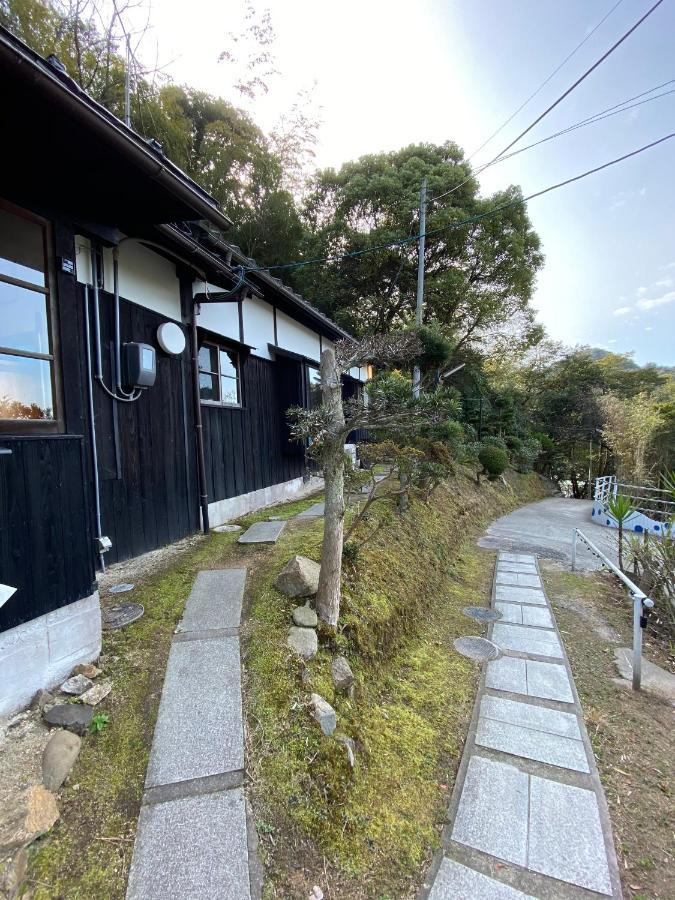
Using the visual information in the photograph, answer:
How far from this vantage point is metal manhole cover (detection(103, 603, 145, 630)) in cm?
282

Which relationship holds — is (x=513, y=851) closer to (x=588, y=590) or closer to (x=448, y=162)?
(x=588, y=590)

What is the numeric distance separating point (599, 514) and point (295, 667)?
12.2 metres

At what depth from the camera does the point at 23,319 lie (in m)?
2.31

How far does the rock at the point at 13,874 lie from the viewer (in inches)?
51.4

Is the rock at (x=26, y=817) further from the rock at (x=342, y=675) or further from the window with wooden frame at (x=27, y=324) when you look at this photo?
the window with wooden frame at (x=27, y=324)

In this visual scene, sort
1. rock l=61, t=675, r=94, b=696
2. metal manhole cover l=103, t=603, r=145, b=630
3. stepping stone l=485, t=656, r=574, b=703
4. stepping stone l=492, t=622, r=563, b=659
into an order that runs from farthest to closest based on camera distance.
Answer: stepping stone l=492, t=622, r=563, b=659 < stepping stone l=485, t=656, r=574, b=703 < metal manhole cover l=103, t=603, r=145, b=630 < rock l=61, t=675, r=94, b=696

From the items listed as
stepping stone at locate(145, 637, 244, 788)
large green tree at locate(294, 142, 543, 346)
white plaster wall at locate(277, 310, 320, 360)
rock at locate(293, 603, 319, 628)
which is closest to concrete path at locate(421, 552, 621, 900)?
stepping stone at locate(145, 637, 244, 788)

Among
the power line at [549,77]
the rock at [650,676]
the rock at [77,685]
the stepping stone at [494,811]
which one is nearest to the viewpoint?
the stepping stone at [494,811]

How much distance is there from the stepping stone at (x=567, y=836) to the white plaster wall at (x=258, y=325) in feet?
20.2

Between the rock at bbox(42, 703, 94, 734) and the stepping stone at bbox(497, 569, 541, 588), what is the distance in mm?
5227

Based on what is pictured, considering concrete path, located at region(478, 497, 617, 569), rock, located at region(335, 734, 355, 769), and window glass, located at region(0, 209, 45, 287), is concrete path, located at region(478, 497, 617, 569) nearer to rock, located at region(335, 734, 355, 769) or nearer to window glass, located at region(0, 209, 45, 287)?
rock, located at region(335, 734, 355, 769)

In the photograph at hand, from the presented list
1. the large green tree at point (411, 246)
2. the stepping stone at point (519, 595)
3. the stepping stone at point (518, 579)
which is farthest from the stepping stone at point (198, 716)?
the large green tree at point (411, 246)

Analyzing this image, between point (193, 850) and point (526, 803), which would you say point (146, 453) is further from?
point (526, 803)

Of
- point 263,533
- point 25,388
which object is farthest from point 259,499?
point 25,388
